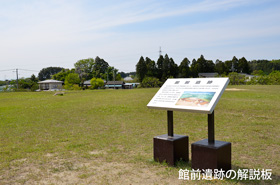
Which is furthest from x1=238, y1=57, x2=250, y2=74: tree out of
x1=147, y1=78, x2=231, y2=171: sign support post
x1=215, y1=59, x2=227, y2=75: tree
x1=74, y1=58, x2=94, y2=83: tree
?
x1=147, y1=78, x2=231, y2=171: sign support post

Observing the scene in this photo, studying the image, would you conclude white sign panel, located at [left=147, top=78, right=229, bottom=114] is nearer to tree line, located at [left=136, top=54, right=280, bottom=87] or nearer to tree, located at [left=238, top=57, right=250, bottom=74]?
tree line, located at [left=136, top=54, right=280, bottom=87]

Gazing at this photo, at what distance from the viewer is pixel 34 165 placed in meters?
5.11

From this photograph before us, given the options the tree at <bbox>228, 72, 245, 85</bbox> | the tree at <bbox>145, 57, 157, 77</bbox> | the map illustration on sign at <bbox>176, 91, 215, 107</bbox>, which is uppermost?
the tree at <bbox>145, 57, 157, 77</bbox>

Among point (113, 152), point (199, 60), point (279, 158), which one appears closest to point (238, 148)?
point (279, 158)

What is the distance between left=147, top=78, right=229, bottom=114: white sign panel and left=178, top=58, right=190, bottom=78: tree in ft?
176

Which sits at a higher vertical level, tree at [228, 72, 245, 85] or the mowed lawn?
tree at [228, 72, 245, 85]

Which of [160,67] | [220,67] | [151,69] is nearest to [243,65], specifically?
[220,67]

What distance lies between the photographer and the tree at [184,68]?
2292 inches

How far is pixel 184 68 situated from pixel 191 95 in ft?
181

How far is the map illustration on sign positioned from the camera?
4227 millimetres

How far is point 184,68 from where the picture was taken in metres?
58.6

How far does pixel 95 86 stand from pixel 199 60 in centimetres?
2568

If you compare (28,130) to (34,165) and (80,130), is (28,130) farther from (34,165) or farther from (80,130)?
(34,165)

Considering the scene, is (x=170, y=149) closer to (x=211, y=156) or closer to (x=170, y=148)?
(x=170, y=148)
